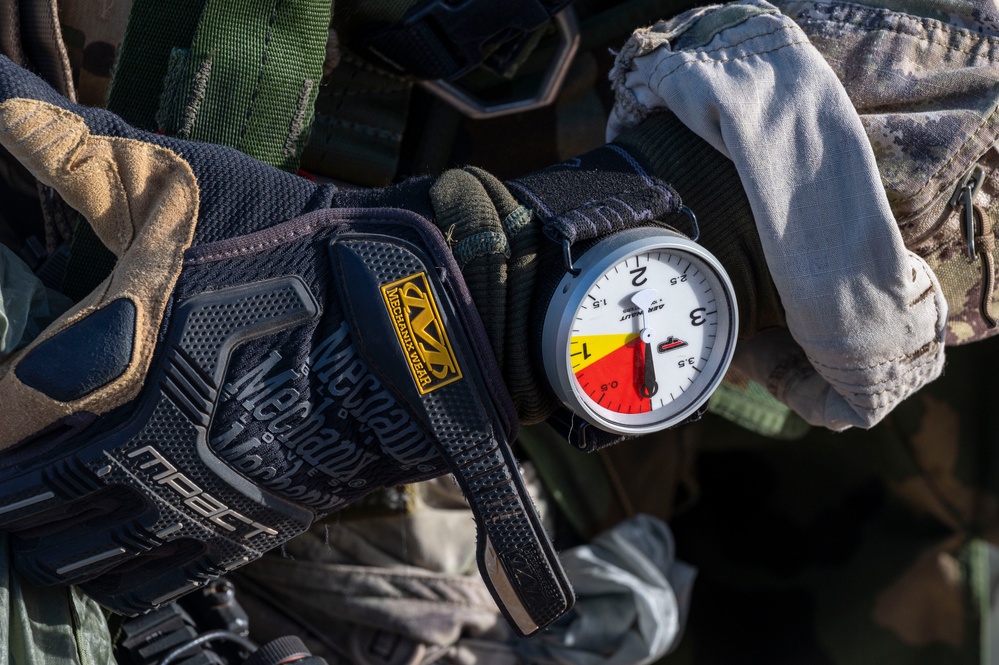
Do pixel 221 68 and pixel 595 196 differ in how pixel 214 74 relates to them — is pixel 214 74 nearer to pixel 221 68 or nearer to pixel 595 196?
pixel 221 68

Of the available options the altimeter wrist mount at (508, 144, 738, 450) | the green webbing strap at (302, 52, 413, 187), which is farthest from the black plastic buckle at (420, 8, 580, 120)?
the altimeter wrist mount at (508, 144, 738, 450)

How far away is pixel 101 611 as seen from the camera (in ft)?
2.57

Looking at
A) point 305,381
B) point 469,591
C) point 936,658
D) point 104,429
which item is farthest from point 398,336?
point 936,658

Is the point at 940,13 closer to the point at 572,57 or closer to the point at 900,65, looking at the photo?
the point at 900,65

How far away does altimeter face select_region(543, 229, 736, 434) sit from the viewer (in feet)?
2.19

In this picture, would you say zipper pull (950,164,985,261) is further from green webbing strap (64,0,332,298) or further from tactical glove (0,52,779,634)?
green webbing strap (64,0,332,298)

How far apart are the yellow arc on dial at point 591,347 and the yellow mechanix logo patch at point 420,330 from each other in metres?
0.09

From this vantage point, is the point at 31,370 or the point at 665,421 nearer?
the point at 31,370

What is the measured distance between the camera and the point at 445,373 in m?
0.66

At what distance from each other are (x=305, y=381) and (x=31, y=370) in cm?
19

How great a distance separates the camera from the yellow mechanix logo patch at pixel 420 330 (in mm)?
652

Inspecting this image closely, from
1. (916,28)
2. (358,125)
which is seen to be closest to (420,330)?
(358,125)

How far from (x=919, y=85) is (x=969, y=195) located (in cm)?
11

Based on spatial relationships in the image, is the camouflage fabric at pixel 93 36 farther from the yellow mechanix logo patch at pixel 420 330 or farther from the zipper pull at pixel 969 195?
the zipper pull at pixel 969 195
